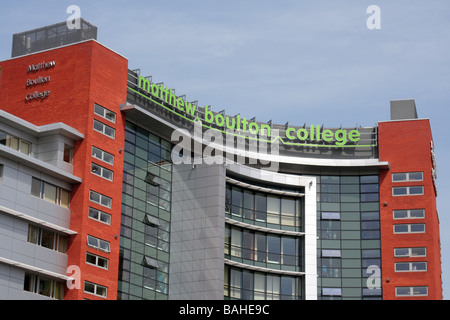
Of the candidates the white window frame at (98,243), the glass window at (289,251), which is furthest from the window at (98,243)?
the glass window at (289,251)

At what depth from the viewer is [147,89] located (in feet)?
268

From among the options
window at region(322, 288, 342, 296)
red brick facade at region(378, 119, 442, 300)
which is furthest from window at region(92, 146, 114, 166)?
red brick facade at region(378, 119, 442, 300)

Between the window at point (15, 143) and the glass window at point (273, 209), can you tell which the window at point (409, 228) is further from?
the window at point (15, 143)

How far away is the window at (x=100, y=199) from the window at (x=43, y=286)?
808 cm

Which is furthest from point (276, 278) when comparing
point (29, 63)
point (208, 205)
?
point (29, 63)

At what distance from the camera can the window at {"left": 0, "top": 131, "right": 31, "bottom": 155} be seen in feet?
222

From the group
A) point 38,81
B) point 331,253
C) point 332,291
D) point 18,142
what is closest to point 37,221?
point 18,142

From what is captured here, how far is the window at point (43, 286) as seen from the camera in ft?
215

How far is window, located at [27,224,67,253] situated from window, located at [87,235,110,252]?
7.10 ft

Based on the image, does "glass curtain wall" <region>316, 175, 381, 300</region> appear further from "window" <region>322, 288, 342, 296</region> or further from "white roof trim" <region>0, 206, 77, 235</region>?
"white roof trim" <region>0, 206, 77, 235</region>

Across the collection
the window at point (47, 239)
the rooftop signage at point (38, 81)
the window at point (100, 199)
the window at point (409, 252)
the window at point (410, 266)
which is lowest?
the window at point (47, 239)

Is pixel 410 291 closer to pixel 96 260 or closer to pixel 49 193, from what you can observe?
pixel 96 260

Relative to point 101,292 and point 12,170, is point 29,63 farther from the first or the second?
point 101,292

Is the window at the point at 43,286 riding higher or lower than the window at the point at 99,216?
lower
